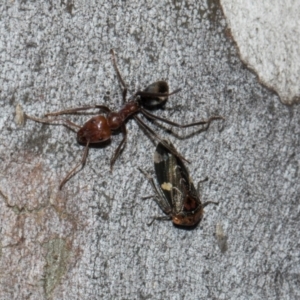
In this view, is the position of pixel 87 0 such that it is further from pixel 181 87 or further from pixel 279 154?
pixel 279 154

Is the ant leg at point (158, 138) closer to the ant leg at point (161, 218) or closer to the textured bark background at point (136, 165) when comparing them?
the textured bark background at point (136, 165)

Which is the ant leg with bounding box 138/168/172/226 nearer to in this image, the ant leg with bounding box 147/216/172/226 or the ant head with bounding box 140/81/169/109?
the ant leg with bounding box 147/216/172/226

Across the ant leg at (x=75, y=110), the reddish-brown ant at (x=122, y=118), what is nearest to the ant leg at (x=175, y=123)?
the reddish-brown ant at (x=122, y=118)

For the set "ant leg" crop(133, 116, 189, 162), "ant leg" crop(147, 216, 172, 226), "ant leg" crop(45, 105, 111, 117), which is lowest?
"ant leg" crop(147, 216, 172, 226)

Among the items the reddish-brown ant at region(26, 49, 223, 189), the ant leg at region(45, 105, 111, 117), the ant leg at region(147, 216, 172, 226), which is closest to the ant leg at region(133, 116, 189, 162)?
the reddish-brown ant at region(26, 49, 223, 189)

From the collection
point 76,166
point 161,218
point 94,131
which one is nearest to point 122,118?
point 94,131

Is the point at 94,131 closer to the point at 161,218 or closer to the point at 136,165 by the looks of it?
the point at 136,165
